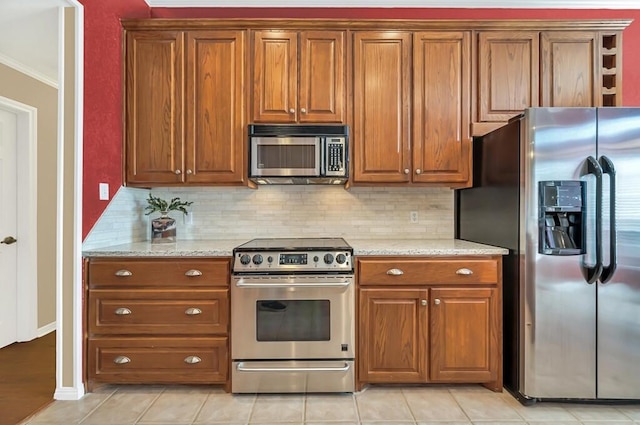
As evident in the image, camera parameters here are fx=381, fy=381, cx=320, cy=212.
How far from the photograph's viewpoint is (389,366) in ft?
7.86

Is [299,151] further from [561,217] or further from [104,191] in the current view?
[561,217]

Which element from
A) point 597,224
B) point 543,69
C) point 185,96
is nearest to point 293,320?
point 185,96

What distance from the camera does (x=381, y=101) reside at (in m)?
2.75

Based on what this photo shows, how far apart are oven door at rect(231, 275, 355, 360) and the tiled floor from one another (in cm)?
28

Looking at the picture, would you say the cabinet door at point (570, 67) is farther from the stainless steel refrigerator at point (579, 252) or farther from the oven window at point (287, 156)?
the oven window at point (287, 156)

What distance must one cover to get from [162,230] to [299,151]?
1.23 metres

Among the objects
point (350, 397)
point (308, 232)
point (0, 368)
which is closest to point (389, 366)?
point (350, 397)

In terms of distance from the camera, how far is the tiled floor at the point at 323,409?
210 centimetres

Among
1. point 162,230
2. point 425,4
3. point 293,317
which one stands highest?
point 425,4

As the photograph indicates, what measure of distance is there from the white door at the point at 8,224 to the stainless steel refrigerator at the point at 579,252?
13.2 ft

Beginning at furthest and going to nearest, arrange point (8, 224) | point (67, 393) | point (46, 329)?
point (46, 329) < point (8, 224) < point (67, 393)

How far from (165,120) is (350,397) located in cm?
226

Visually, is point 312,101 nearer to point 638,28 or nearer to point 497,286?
point 497,286

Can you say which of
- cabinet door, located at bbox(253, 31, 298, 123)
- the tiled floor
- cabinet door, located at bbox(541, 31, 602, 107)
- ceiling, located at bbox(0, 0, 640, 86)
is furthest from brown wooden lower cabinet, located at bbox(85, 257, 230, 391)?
cabinet door, located at bbox(541, 31, 602, 107)
